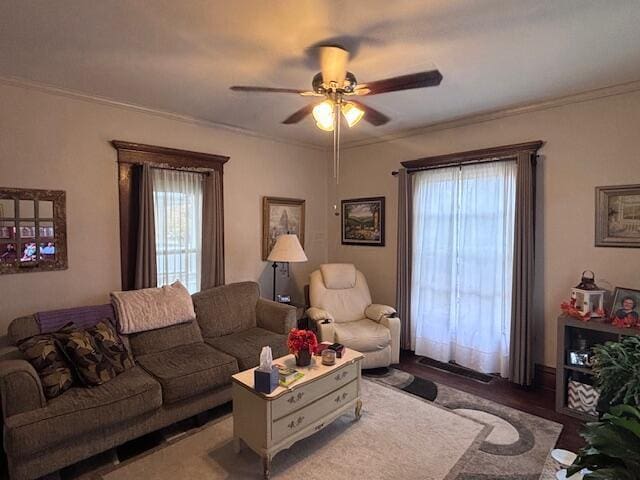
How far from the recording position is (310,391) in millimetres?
2383

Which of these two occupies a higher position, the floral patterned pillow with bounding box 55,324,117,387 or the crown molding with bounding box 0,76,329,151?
the crown molding with bounding box 0,76,329,151

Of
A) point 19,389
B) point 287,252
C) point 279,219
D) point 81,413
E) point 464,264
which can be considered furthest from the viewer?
point 279,219

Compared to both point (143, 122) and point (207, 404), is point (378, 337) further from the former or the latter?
point (143, 122)

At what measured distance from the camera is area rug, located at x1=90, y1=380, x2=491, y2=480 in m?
2.19

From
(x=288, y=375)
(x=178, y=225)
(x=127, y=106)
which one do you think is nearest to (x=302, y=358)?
(x=288, y=375)

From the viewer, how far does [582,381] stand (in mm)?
2920

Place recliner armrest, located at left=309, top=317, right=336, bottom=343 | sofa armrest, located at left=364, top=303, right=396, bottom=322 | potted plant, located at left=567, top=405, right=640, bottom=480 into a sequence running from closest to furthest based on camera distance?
potted plant, located at left=567, top=405, right=640, bottom=480
recliner armrest, located at left=309, top=317, right=336, bottom=343
sofa armrest, located at left=364, top=303, right=396, bottom=322

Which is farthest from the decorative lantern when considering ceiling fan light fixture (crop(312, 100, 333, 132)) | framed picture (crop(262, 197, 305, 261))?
framed picture (crop(262, 197, 305, 261))

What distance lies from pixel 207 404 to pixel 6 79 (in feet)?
9.76

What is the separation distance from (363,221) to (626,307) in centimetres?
285

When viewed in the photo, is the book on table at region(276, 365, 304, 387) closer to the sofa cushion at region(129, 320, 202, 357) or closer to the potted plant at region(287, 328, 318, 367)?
the potted plant at region(287, 328, 318, 367)

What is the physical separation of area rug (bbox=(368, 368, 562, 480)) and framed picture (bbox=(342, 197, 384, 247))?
1.93 metres

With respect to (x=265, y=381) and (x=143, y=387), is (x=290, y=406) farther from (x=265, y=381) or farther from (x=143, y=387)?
(x=143, y=387)

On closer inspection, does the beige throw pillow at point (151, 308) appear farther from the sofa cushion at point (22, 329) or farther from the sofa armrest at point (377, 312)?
the sofa armrest at point (377, 312)
